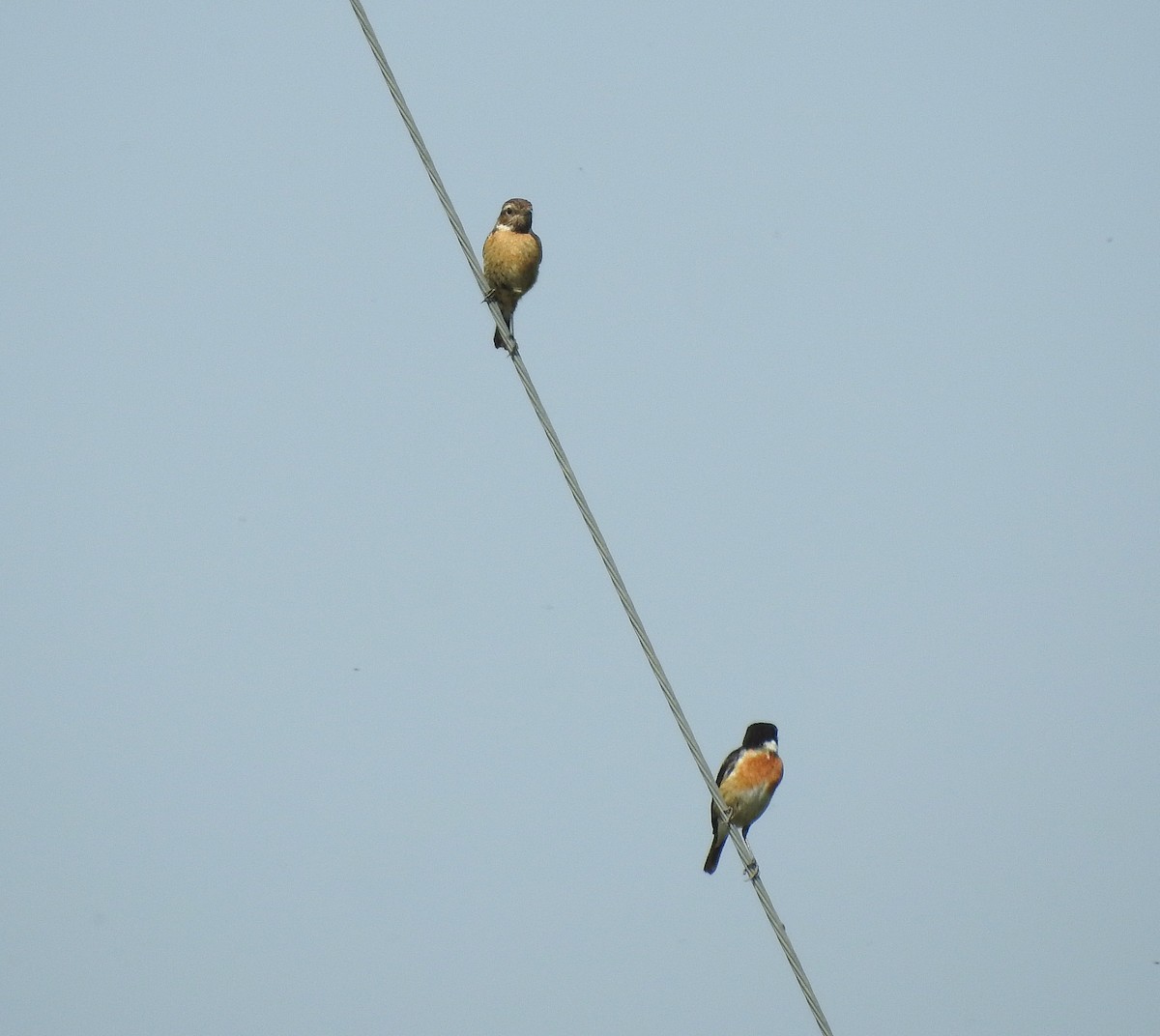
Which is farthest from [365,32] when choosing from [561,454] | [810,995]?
[810,995]

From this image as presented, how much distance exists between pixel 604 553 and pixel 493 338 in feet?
19.6

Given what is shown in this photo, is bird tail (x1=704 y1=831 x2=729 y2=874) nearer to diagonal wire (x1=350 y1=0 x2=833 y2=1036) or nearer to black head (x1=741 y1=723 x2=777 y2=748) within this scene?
black head (x1=741 y1=723 x2=777 y2=748)

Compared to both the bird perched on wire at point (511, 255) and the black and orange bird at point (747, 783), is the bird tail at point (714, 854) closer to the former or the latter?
the black and orange bird at point (747, 783)

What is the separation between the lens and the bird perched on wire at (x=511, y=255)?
1164cm

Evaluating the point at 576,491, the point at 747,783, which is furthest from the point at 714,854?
the point at 576,491

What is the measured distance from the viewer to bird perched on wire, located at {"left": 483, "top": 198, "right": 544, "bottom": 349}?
1164 cm

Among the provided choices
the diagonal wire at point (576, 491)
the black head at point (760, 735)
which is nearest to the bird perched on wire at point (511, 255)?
the black head at point (760, 735)

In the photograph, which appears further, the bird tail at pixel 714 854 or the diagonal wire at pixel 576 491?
the bird tail at pixel 714 854

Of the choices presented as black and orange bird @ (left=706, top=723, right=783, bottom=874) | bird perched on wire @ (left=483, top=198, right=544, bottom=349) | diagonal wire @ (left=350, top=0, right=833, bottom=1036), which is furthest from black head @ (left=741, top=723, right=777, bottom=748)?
diagonal wire @ (left=350, top=0, right=833, bottom=1036)

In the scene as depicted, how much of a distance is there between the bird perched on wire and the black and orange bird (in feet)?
11.2

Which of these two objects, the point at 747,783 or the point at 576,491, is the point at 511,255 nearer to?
the point at 747,783

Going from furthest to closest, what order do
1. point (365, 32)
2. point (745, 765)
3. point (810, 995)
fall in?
point (745, 765) → point (810, 995) → point (365, 32)

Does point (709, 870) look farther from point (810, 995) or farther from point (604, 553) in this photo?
point (604, 553)

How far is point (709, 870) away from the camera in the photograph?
467 inches
